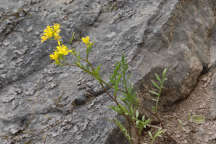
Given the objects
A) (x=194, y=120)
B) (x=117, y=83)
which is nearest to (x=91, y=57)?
(x=117, y=83)

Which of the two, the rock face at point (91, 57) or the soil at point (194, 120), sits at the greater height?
the rock face at point (91, 57)

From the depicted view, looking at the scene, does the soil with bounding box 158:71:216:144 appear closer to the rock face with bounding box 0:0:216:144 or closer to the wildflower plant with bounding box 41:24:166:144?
the rock face with bounding box 0:0:216:144

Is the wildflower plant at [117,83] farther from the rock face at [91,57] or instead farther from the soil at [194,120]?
the soil at [194,120]

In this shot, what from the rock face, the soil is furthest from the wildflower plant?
the soil

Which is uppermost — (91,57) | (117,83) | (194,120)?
(91,57)

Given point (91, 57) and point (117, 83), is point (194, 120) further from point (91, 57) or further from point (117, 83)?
point (91, 57)

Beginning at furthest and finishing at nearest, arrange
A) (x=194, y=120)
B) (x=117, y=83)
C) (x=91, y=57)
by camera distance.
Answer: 1. (x=91, y=57)
2. (x=194, y=120)
3. (x=117, y=83)

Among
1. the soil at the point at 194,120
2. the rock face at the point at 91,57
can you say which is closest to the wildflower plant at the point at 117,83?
the rock face at the point at 91,57

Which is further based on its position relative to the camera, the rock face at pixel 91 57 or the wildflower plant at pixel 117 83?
the rock face at pixel 91 57

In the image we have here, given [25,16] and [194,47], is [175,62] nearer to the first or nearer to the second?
[194,47]

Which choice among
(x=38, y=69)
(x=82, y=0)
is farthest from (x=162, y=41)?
(x=38, y=69)
